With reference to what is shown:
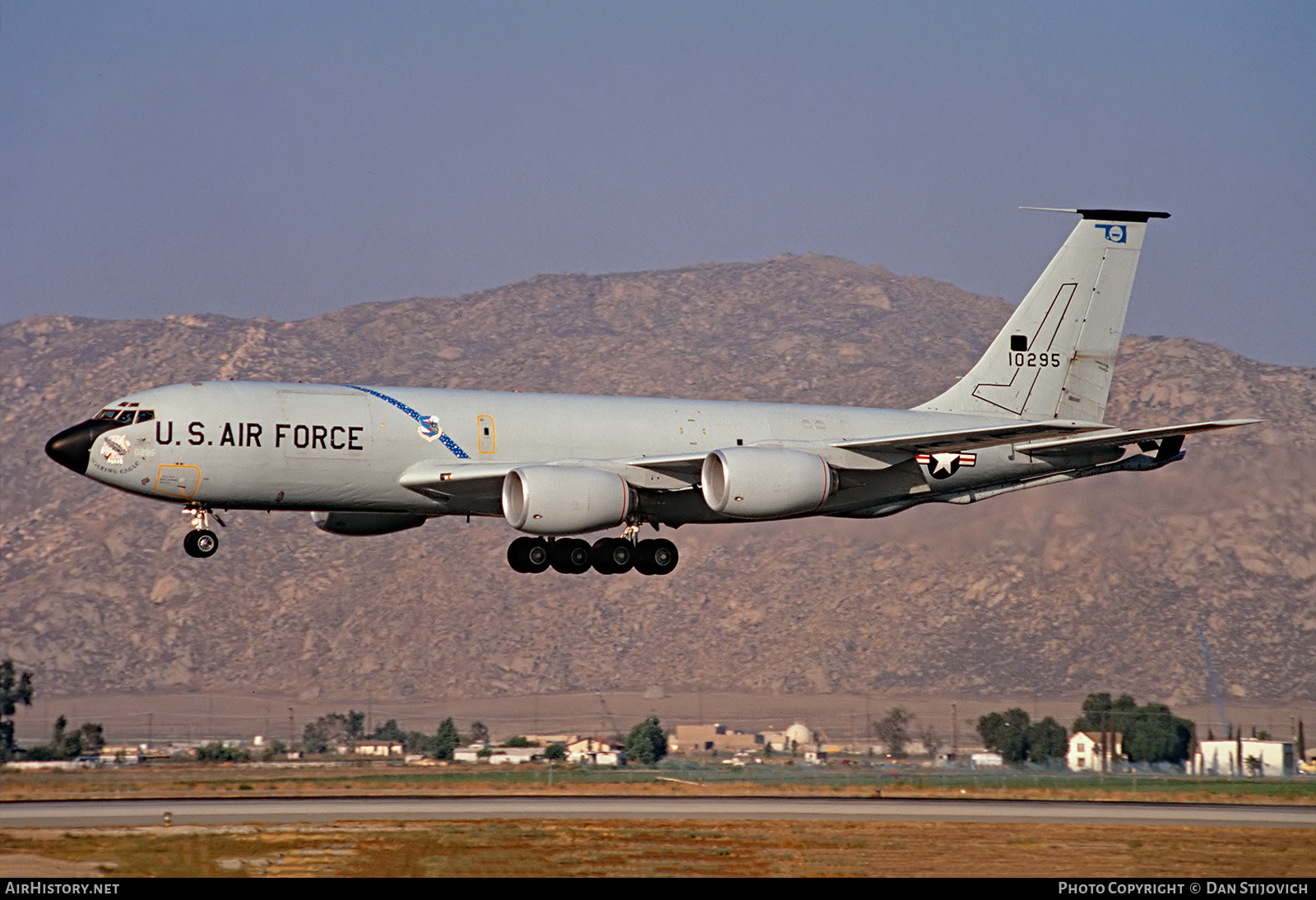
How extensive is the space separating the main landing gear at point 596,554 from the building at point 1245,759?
74.0ft

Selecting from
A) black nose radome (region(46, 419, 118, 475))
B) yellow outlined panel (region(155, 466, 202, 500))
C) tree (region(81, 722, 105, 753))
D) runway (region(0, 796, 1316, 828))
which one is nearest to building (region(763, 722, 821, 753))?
tree (region(81, 722, 105, 753))

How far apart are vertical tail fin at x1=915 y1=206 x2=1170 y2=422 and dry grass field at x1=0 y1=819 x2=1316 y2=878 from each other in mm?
14975

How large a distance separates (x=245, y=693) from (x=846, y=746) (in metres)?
65.6

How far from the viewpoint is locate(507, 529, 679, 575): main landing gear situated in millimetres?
41688

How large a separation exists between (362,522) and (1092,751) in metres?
33.8

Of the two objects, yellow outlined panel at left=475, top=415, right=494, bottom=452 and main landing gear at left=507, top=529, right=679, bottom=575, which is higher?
yellow outlined panel at left=475, top=415, right=494, bottom=452

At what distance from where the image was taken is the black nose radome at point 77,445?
3669 centimetres

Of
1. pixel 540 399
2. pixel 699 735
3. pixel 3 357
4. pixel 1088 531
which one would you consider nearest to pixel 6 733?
pixel 699 735

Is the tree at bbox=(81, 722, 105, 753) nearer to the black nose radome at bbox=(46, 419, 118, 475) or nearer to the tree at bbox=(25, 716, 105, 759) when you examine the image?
the tree at bbox=(25, 716, 105, 759)

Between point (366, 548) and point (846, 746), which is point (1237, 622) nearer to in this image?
point (846, 746)

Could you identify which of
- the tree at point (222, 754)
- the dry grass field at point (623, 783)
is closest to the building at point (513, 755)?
the dry grass field at point (623, 783)

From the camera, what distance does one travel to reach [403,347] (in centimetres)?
19262
